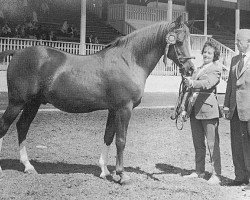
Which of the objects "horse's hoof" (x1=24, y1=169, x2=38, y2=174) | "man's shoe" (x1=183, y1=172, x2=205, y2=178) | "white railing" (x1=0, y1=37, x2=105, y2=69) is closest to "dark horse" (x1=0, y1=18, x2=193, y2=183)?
"horse's hoof" (x1=24, y1=169, x2=38, y2=174)

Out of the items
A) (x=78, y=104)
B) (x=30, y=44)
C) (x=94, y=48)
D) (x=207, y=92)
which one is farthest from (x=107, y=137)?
(x=94, y=48)

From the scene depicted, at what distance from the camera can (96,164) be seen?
6918mm

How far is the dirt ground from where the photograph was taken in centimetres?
527

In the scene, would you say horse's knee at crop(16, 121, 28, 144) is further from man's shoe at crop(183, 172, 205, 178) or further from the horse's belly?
man's shoe at crop(183, 172, 205, 178)

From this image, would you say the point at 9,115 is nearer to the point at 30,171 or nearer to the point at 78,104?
the point at 30,171

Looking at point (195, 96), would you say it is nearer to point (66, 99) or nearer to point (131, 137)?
point (66, 99)

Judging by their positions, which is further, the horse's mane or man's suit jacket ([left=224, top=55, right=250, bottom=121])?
the horse's mane

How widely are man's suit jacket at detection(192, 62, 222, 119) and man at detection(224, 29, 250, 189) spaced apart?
0.63 feet

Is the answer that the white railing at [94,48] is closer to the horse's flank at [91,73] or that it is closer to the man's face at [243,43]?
the horse's flank at [91,73]

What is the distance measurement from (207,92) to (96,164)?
2228 mm

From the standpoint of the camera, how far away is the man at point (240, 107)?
5672mm

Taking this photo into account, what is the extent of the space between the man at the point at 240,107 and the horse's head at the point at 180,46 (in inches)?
26.3

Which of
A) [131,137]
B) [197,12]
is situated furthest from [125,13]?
[131,137]

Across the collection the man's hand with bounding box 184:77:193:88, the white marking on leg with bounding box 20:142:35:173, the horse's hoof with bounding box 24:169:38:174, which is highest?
the man's hand with bounding box 184:77:193:88
